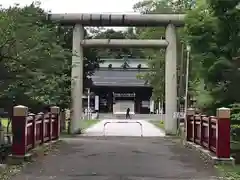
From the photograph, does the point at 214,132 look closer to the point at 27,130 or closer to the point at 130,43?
the point at 27,130


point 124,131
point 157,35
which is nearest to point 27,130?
point 124,131

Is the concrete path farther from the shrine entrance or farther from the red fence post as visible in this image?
the shrine entrance

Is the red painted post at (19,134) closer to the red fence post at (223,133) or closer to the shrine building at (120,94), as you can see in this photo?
the red fence post at (223,133)

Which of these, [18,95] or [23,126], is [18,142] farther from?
[18,95]

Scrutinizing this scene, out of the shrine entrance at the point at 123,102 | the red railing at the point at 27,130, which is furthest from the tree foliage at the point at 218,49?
the shrine entrance at the point at 123,102

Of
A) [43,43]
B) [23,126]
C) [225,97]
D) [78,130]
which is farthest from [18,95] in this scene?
[78,130]

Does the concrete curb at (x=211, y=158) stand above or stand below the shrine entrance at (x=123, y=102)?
below

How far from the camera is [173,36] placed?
86.6ft

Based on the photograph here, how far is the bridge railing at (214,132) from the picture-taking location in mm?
12570

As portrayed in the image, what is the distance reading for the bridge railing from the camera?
12.6 m

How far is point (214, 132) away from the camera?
13.6 m

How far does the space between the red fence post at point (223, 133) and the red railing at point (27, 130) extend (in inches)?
201

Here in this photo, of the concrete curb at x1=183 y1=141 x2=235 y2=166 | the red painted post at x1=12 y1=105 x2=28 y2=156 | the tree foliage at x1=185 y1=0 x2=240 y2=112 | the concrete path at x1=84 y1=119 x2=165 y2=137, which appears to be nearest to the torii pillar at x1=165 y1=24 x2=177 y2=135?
the concrete path at x1=84 y1=119 x2=165 y2=137

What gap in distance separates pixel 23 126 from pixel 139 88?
188ft
